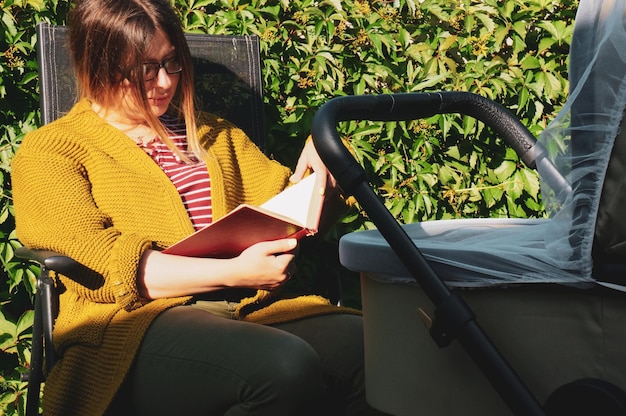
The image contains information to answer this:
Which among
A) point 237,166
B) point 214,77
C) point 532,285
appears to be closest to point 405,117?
point 532,285

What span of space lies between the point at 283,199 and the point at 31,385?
755 millimetres

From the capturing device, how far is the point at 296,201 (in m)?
2.00

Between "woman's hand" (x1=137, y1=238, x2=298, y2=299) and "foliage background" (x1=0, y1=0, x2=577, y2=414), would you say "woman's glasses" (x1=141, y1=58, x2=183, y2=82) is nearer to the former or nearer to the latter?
"woman's hand" (x1=137, y1=238, x2=298, y2=299)

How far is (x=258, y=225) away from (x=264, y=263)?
11cm

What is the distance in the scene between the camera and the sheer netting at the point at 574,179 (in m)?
1.23

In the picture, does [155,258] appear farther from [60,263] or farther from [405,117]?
[405,117]

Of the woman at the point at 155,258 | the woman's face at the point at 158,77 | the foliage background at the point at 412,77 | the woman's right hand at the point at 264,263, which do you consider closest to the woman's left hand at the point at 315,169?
the woman at the point at 155,258

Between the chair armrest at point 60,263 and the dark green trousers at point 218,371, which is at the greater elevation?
the chair armrest at point 60,263

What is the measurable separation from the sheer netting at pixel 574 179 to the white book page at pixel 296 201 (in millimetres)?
506

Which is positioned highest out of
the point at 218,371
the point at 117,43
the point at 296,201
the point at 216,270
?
the point at 117,43

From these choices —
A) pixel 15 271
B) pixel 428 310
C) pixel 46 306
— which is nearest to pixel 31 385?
pixel 46 306

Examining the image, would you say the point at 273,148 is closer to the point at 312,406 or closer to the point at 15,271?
the point at 15,271

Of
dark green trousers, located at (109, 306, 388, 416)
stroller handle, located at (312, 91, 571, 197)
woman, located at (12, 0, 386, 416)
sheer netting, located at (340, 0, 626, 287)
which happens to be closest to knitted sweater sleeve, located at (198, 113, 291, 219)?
woman, located at (12, 0, 386, 416)

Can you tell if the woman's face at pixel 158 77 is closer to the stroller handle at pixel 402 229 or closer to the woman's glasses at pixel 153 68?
the woman's glasses at pixel 153 68
